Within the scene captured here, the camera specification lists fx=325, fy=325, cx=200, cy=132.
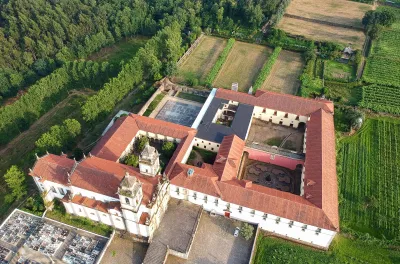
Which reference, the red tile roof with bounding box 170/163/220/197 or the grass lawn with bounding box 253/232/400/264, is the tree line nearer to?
the red tile roof with bounding box 170/163/220/197

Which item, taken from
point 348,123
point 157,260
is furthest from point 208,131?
point 348,123

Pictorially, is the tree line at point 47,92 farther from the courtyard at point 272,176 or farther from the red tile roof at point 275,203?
the red tile roof at point 275,203

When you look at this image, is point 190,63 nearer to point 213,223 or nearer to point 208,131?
point 208,131

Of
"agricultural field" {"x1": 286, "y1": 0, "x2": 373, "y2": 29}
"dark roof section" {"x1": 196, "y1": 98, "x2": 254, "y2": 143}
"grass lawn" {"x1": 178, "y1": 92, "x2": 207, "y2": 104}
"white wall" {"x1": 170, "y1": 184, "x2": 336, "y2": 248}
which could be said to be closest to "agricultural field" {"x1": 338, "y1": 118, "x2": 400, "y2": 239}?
"white wall" {"x1": 170, "y1": 184, "x2": 336, "y2": 248}

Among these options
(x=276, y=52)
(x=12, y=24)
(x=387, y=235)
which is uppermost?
(x=12, y=24)

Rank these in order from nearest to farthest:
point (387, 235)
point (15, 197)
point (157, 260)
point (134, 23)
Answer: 1. point (157, 260)
2. point (387, 235)
3. point (15, 197)
4. point (134, 23)
